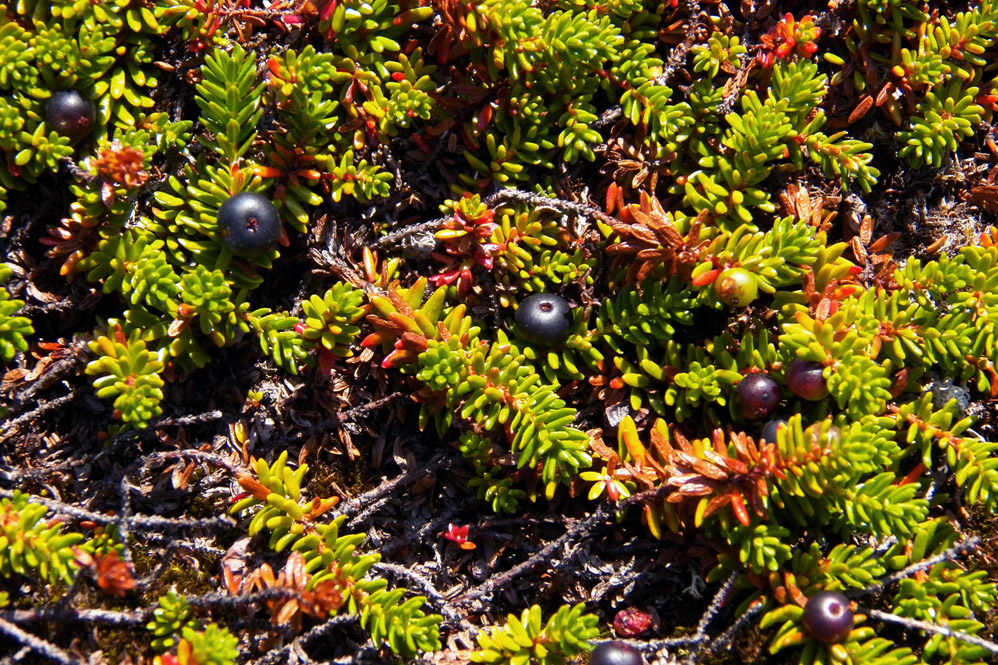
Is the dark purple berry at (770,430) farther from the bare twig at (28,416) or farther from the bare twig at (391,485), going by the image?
the bare twig at (28,416)

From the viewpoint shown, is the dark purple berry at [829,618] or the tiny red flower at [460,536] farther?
the tiny red flower at [460,536]

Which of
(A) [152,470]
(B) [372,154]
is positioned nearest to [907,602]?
(B) [372,154]

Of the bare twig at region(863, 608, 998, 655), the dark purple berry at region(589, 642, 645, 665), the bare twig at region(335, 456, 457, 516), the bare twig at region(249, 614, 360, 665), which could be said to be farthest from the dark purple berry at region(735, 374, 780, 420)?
the bare twig at region(249, 614, 360, 665)

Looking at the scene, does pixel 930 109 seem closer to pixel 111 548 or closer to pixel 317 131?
pixel 317 131

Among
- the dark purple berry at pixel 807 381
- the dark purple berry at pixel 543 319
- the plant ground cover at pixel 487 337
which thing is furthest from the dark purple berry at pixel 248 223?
the dark purple berry at pixel 807 381

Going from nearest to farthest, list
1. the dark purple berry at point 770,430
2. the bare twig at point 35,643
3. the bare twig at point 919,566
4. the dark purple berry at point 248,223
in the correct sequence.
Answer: the bare twig at point 35,643 < the bare twig at point 919,566 < the dark purple berry at point 248,223 < the dark purple berry at point 770,430

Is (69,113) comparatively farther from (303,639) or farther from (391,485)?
(303,639)

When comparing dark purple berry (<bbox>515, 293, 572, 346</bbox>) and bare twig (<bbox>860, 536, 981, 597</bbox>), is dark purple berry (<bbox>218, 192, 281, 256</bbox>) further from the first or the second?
bare twig (<bbox>860, 536, 981, 597</bbox>)
